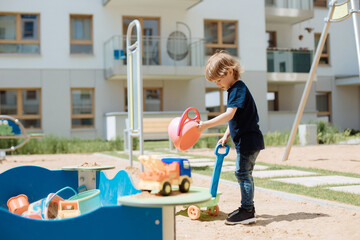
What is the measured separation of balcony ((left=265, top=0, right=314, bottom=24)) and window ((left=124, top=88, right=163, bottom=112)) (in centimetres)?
617

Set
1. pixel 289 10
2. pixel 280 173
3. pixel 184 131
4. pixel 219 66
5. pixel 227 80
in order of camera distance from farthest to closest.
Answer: pixel 289 10 < pixel 280 173 < pixel 227 80 < pixel 219 66 < pixel 184 131

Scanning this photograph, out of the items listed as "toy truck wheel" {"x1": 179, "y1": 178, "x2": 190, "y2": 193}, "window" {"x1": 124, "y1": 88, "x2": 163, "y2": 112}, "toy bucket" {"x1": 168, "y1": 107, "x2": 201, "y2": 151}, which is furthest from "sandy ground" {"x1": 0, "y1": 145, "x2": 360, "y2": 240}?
"window" {"x1": 124, "y1": 88, "x2": 163, "y2": 112}

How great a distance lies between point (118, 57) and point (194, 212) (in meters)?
12.6

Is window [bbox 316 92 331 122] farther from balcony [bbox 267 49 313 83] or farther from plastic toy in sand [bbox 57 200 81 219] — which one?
plastic toy in sand [bbox 57 200 81 219]

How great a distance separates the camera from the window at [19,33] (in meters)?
16.9

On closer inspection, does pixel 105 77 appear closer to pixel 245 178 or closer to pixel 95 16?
pixel 95 16

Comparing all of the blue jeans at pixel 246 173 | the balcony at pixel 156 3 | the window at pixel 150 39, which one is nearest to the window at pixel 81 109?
the window at pixel 150 39

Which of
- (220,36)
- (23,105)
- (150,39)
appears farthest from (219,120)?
(220,36)

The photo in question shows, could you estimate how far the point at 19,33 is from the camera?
16938 mm

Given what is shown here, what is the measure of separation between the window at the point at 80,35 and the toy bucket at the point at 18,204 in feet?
49.6

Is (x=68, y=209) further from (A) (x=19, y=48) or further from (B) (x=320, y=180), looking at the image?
(A) (x=19, y=48)

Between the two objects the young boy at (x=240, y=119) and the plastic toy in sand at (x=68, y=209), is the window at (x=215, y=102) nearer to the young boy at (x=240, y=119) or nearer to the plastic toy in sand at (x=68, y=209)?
the young boy at (x=240, y=119)

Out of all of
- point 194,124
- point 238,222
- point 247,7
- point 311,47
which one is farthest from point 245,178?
point 311,47

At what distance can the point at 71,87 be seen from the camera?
17312 millimetres
